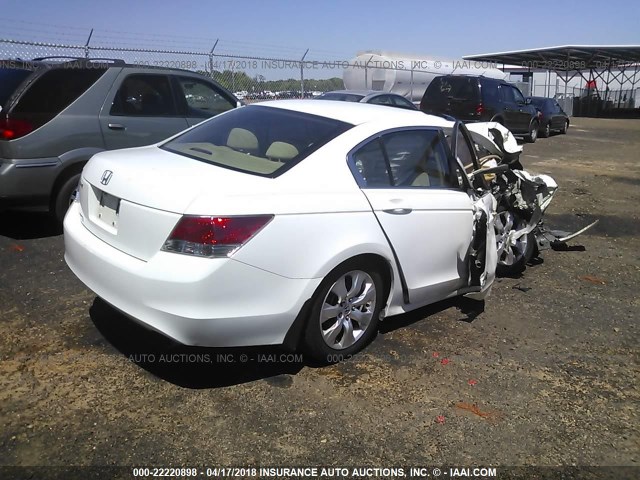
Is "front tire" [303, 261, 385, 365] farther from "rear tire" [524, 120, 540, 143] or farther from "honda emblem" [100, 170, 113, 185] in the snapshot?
"rear tire" [524, 120, 540, 143]

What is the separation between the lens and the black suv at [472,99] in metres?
15.9

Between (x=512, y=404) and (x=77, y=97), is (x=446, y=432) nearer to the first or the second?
(x=512, y=404)

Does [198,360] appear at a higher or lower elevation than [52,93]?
lower

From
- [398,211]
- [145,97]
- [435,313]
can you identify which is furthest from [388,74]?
[398,211]

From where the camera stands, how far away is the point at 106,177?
135 inches

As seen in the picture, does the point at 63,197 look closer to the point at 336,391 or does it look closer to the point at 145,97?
the point at 145,97

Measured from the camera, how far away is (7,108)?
5.36 m

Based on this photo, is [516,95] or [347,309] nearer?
[347,309]

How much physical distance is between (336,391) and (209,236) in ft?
3.85

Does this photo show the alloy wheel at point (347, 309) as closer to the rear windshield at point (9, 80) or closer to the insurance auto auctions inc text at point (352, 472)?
the insurance auto auctions inc text at point (352, 472)

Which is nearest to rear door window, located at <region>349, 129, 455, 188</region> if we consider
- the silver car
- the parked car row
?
the silver car

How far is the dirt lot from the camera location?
2.76 meters

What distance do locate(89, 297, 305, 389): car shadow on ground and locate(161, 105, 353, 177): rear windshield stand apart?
1114 mm

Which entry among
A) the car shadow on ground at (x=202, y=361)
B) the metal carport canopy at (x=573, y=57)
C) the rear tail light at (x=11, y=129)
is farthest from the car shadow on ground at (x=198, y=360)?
the metal carport canopy at (x=573, y=57)
